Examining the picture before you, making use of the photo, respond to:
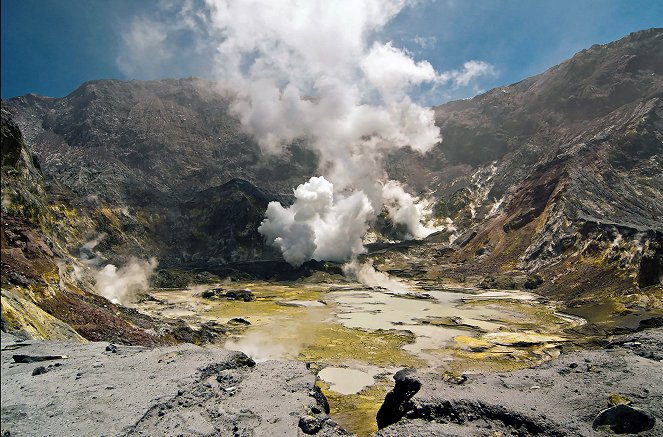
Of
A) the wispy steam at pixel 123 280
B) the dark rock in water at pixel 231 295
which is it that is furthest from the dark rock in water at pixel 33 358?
the dark rock in water at pixel 231 295

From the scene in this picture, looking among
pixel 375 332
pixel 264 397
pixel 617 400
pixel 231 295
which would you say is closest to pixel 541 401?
pixel 617 400

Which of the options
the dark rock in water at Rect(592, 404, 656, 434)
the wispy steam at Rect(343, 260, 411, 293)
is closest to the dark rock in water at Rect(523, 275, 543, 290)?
the wispy steam at Rect(343, 260, 411, 293)

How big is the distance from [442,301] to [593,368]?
267 ft

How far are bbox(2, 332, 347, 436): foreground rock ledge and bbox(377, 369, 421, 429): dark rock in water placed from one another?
408cm

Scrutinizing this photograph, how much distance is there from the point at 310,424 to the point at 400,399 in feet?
22.5

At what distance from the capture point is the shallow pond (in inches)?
1513

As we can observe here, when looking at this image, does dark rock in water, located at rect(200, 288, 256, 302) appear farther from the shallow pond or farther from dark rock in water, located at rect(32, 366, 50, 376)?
dark rock in water, located at rect(32, 366, 50, 376)

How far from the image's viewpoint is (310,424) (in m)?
16.5

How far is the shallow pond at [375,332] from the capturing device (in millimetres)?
38431

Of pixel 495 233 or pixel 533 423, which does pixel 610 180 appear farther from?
pixel 533 423

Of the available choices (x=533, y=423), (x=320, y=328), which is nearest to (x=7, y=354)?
(x=533, y=423)

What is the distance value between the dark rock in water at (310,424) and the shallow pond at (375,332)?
9576mm

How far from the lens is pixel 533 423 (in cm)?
1689

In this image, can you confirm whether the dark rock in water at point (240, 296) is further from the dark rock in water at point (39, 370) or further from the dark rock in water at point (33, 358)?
the dark rock in water at point (39, 370)
